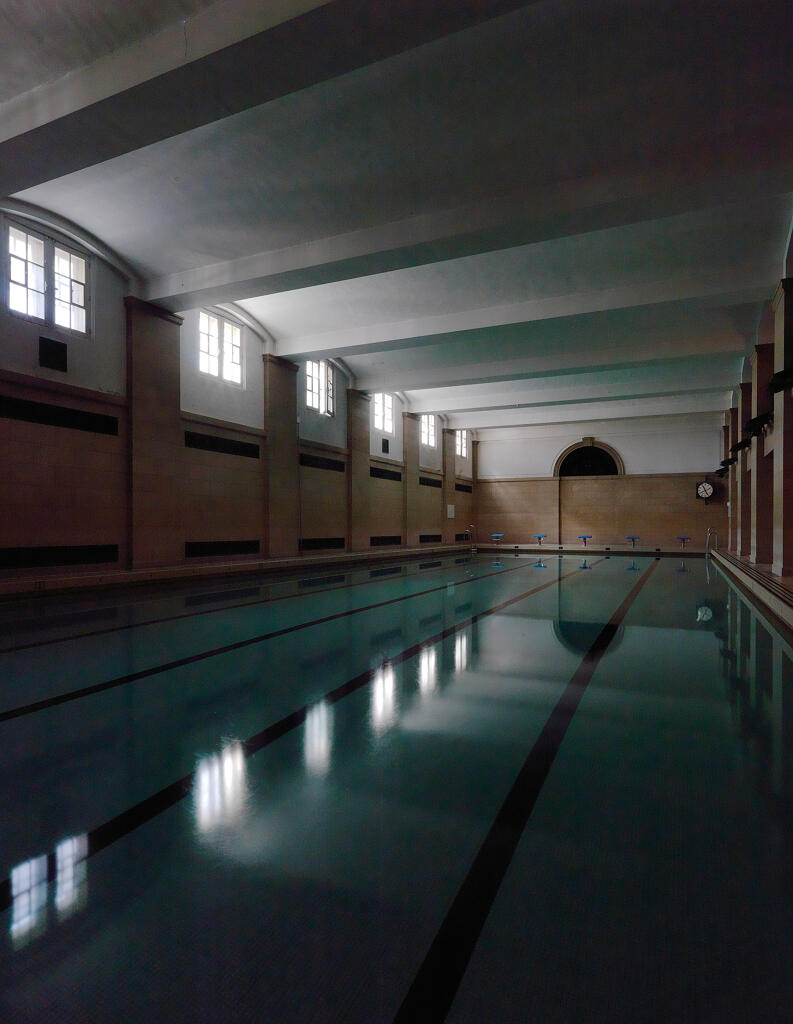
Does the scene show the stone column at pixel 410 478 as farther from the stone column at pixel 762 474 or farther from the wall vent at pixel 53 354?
the wall vent at pixel 53 354

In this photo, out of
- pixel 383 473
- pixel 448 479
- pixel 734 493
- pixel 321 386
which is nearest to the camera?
pixel 321 386

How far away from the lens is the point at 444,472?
22094 millimetres

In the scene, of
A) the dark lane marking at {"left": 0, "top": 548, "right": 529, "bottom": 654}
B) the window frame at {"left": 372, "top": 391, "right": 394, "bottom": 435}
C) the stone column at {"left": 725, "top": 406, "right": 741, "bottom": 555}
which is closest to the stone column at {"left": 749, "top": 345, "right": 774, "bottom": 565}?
the stone column at {"left": 725, "top": 406, "right": 741, "bottom": 555}

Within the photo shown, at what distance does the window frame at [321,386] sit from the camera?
14367 millimetres

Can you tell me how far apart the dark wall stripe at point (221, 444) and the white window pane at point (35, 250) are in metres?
3.53

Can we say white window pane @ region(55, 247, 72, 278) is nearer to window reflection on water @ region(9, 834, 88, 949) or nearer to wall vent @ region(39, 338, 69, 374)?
wall vent @ region(39, 338, 69, 374)

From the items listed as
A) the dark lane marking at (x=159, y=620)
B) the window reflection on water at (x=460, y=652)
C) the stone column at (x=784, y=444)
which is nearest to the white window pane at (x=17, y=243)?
the dark lane marking at (x=159, y=620)

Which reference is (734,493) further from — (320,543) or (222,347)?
(222,347)

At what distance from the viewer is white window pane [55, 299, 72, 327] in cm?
852

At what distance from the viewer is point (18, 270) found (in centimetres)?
797

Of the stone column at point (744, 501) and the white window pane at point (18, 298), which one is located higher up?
the white window pane at point (18, 298)

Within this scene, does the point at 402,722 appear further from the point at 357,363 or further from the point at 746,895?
the point at 357,363

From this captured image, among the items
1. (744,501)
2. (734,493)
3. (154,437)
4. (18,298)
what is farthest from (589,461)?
(18,298)

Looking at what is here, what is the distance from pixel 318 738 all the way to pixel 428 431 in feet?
62.5
